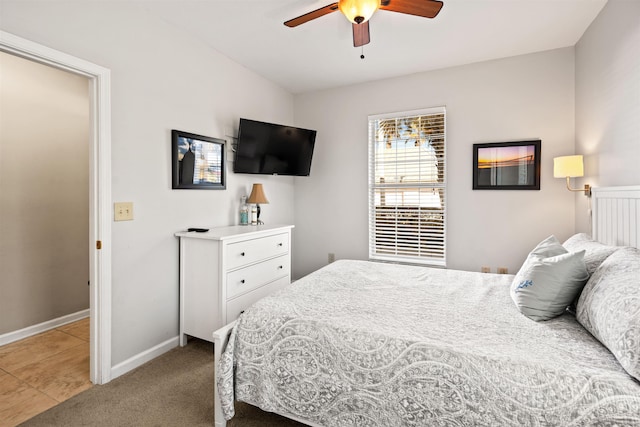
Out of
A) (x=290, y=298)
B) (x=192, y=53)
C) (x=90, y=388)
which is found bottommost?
(x=90, y=388)

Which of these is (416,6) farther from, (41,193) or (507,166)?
(41,193)

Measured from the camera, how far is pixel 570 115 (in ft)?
9.80

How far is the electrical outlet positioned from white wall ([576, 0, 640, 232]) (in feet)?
10.7

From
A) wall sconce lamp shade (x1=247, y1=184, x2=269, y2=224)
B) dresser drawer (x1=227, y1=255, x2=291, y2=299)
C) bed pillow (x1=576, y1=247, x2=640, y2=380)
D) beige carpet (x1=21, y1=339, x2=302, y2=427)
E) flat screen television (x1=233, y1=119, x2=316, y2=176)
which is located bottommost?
beige carpet (x1=21, y1=339, x2=302, y2=427)

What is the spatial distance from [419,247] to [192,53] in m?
3.01

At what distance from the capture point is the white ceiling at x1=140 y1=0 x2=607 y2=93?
2.36 metres

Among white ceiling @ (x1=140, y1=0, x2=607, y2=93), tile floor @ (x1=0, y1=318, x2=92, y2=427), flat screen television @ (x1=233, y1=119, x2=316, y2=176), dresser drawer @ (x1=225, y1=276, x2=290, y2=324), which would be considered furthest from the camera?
flat screen television @ (x1=233, y1=119, x2=316, y2=176)

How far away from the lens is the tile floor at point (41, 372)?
188 centimetres

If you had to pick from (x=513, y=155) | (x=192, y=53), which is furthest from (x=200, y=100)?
(x=513, y=155)

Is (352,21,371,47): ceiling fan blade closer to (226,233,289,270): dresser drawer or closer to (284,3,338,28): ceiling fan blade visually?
(284,3,338,28): ceiling fan blade

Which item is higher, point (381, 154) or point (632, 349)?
point (381, 154)

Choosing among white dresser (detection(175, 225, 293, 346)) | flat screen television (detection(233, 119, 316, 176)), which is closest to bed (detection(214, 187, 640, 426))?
white dresser (detection(175, 225, 293, 346))

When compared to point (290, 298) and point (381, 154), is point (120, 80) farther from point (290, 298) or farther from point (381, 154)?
point (381, 154)

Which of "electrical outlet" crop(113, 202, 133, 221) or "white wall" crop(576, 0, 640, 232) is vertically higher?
"white wall" crop(576, 0, 640, 232)
